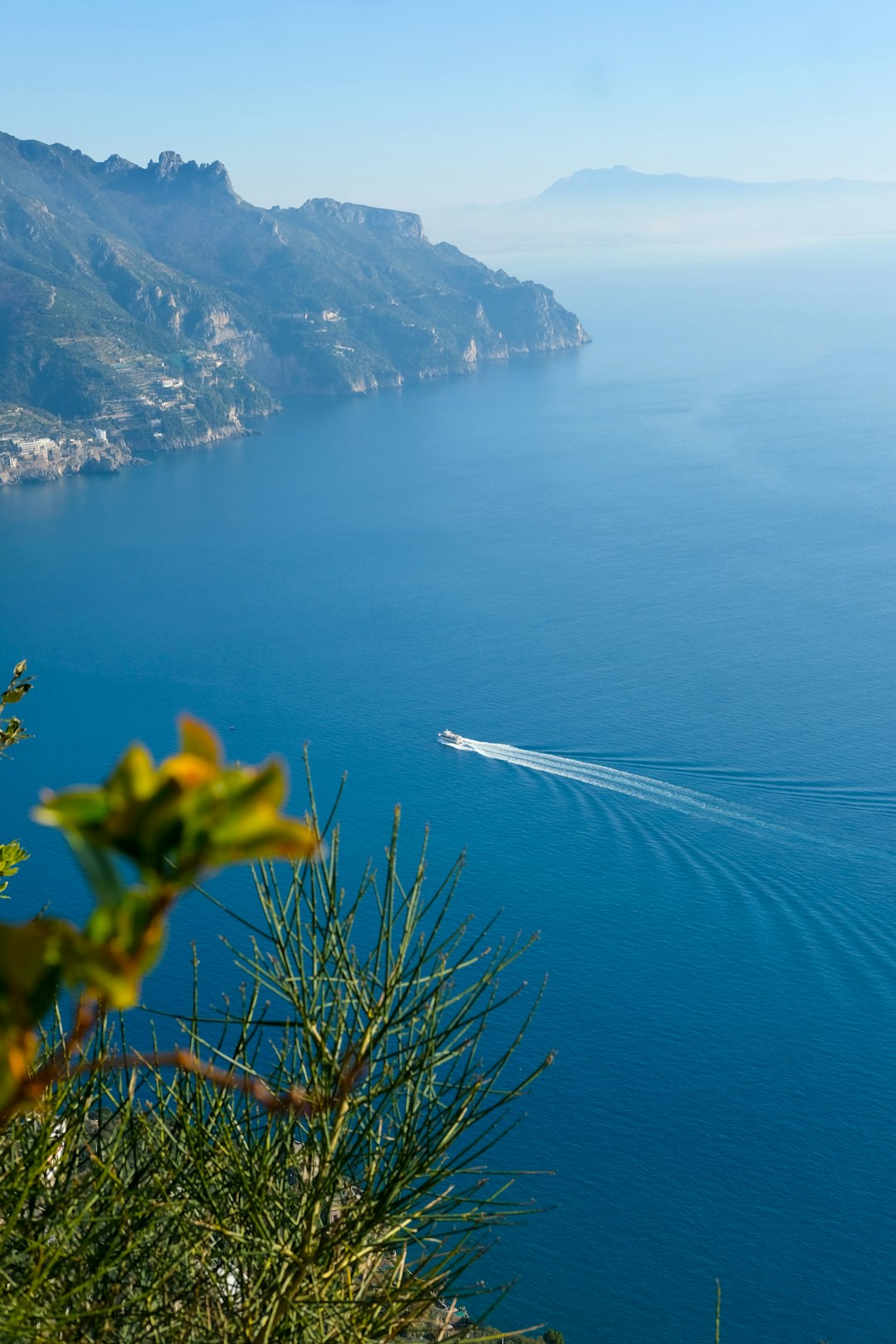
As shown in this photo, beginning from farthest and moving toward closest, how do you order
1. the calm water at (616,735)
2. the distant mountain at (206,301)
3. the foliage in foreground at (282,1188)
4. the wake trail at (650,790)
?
1. the distant mountain at (206,301)
2. the wake trail at (650,790)
3. the calm water at (616,735)
4. the foliage in foreground at (282,1188)

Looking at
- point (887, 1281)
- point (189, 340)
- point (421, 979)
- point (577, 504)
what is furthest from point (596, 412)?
point (421, 979)

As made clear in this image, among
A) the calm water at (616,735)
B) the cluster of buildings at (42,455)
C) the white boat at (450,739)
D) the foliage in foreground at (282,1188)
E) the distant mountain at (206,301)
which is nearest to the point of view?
the foliage in foreground at (282,1188)

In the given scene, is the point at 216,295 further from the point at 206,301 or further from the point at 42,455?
the point at 42,455

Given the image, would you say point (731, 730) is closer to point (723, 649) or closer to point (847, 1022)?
point (723, 649)

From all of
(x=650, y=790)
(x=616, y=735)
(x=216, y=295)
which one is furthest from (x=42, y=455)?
(x=650, y=790)

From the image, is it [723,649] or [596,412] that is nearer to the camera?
[723,649]

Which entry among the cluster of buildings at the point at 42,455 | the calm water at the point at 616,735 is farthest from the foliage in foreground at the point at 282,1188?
the cluster of buildings at the point at 42,455

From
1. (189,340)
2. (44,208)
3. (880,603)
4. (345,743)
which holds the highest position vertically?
(44,208)

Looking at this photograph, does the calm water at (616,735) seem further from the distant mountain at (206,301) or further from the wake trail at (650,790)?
the distant mountain at (206,301)
